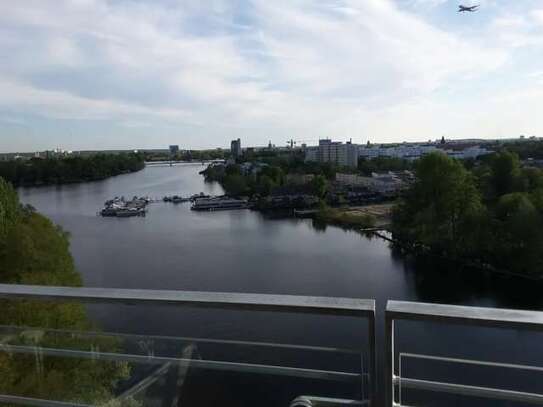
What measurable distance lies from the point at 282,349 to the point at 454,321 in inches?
7.7

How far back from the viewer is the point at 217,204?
66.6 ft

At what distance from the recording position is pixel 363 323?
19.2 inches

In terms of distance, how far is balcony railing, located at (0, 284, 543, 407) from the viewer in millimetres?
437

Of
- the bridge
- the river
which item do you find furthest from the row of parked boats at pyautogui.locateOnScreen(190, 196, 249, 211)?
the bridge

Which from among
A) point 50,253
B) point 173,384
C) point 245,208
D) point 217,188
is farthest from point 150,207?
point 173,384

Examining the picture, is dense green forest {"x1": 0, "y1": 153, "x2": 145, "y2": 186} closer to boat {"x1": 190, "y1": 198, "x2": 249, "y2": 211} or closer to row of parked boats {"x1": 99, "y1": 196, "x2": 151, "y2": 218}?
row of parked boats {"x1": 99, "y1": 196, "x2": 151, "y2": 218}

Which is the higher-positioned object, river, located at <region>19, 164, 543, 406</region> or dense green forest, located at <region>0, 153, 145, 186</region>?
dense green forest, located at <region>0, 153, 145, 186</region>

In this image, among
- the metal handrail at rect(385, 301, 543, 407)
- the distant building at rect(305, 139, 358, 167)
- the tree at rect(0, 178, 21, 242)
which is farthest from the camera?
the distant building at rect(305, 139, 358, 167)

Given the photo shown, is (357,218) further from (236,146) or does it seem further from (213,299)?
(236,146)

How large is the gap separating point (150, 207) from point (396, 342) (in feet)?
67.1

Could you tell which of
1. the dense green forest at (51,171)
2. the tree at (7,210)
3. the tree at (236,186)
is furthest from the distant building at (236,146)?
the tree at (7,210)

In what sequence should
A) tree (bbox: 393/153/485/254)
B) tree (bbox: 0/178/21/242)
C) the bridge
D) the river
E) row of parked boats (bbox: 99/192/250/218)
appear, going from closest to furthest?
tree (bbox: 0/178/21/242) < the river < tree (bbox: 393/153/485/254) < row of parked boats (bbox: 99/192/250/218) < the bridge

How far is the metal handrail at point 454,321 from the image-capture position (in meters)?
0.41

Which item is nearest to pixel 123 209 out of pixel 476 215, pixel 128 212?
pixel 128 212
